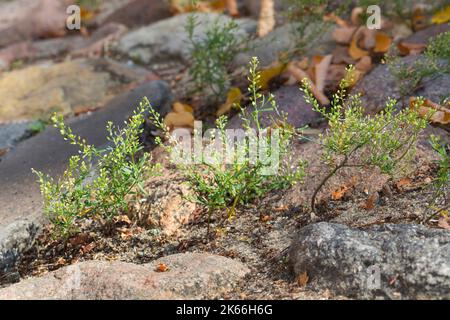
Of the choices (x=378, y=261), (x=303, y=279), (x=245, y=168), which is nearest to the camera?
(x=378, y=261)

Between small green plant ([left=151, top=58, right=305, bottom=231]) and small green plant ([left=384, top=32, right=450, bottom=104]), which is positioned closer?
small green plant ([left=151, top=58, right=305, bottom=231])

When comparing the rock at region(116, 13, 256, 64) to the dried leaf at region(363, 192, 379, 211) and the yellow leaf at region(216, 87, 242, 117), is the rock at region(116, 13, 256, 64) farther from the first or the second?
the dried leaf at region(363, 192, 379, 211)

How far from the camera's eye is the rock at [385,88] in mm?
3346

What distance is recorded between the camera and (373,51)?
393 cm

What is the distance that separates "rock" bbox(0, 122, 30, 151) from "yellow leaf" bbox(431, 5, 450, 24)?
101 inches

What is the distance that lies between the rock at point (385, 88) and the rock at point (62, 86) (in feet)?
5.70

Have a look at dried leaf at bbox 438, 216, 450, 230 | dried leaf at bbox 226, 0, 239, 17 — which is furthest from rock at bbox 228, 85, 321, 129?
dried leaf at bbox 226, 0, 239, 17

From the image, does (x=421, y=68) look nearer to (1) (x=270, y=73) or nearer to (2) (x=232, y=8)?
(1) (x=270, y=73)

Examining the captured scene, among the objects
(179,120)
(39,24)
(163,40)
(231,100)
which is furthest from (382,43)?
(39,24)

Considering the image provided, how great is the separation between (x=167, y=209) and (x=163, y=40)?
2614 mm

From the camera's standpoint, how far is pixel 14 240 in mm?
2768

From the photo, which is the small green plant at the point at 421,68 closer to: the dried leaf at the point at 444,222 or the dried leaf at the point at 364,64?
the dried leaf at the point at 364,64

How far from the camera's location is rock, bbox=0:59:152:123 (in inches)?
175
